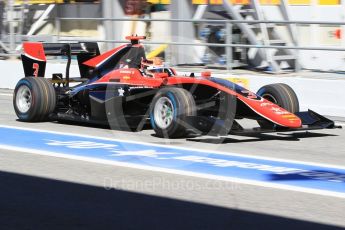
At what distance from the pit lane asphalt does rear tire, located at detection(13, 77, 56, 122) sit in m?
2.53

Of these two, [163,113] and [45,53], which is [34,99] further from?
[163,113]

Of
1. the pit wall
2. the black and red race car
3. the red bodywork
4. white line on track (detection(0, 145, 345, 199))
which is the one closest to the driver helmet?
the black and red race car

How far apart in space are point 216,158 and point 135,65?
2881 mm

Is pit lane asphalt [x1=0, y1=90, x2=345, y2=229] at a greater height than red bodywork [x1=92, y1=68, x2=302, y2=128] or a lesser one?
lesser

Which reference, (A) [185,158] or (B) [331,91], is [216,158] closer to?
(A) [185,158]

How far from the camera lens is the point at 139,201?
678 centimetres

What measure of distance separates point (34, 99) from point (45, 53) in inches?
46.0

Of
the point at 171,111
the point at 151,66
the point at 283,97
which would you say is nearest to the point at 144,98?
the point at 151,66

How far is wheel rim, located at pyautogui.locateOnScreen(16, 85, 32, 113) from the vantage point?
12.2 metres

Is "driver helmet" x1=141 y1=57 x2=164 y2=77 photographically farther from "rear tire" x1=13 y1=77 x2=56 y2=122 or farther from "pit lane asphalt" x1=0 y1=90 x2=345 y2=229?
"pit lane asphalt" x1=0 y1=90 x2=345 y2=229

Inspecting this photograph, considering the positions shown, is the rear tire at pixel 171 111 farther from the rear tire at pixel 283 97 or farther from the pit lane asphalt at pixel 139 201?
the rear tire at pixel 283 97

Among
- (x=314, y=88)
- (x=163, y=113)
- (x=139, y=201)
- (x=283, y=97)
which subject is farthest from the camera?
(x=314, y=88)

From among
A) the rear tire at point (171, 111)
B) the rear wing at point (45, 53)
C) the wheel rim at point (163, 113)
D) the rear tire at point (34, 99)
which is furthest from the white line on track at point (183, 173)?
the rear wing at point (45, 53)

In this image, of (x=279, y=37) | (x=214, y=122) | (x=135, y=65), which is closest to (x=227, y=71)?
(x=279, y=37)
